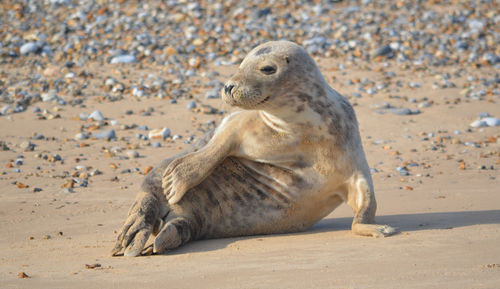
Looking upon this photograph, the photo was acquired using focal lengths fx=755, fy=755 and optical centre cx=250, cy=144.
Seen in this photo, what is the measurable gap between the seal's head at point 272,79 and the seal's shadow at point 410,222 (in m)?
0.91

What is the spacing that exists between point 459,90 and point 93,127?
17.1ft

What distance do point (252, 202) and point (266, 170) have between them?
9.5 inches

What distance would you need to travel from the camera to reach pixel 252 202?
195 inches

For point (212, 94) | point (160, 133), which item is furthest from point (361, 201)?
point (212, 94)

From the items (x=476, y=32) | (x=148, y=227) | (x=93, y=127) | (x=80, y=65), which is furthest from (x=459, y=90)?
(x=148, y=227)

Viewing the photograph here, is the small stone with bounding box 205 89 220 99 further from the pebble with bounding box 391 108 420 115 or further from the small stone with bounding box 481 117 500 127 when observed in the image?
the small stone with bounding box 481 117 500 127

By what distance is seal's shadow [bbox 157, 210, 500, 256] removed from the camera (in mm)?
4692

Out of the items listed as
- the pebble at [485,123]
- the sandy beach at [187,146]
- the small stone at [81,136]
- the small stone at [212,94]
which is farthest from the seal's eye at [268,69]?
the small stone at [212,94]

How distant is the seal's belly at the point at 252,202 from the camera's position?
487 centimetres

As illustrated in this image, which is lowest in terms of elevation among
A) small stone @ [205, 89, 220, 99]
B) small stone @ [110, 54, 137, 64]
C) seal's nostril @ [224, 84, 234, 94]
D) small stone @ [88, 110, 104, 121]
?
small stone @ [110, 54, 137, 64]

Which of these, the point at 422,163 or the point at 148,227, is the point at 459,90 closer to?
the point at 422,163

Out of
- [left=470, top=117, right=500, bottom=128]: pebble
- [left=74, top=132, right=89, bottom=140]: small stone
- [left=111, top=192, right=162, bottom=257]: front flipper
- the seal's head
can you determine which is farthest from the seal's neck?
[left=470, top=117, right=500, bottom=128]: pebble

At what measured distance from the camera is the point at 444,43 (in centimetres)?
1345

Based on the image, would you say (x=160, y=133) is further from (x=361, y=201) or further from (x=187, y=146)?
(x=361, y=201)
